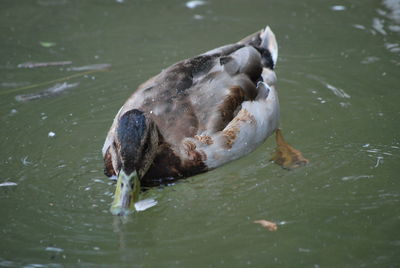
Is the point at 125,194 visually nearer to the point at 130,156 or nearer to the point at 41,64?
the point at 130,156

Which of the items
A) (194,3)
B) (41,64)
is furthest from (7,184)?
(194,3)

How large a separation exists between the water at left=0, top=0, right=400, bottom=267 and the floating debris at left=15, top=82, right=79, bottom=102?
0.11 m

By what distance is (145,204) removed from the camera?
17.5 feet

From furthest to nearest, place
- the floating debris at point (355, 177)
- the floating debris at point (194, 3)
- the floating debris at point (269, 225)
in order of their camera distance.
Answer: the floating debris at point (194, 3)
the floating debris at point (355, 177)
the floating debris at point (269, 225)

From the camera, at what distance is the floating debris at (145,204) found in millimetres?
5246

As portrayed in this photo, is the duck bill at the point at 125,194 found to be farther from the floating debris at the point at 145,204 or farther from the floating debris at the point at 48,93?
the floating debris at the point at 48,93

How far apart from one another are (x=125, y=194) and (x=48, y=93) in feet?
9.46

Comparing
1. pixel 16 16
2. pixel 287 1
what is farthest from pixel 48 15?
pixel 287 1

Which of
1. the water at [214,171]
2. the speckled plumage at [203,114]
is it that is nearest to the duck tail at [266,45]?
the water at [214,171]

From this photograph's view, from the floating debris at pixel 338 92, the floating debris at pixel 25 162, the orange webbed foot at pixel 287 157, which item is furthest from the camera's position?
the floating debris at pixel 338 92

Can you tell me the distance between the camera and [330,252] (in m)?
4.60

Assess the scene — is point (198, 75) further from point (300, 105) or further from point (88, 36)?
point (88, 36)

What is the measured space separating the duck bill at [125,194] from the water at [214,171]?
0.11 metres

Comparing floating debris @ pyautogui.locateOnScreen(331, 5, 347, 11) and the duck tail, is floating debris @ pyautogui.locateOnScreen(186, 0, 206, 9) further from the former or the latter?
the duck tail
